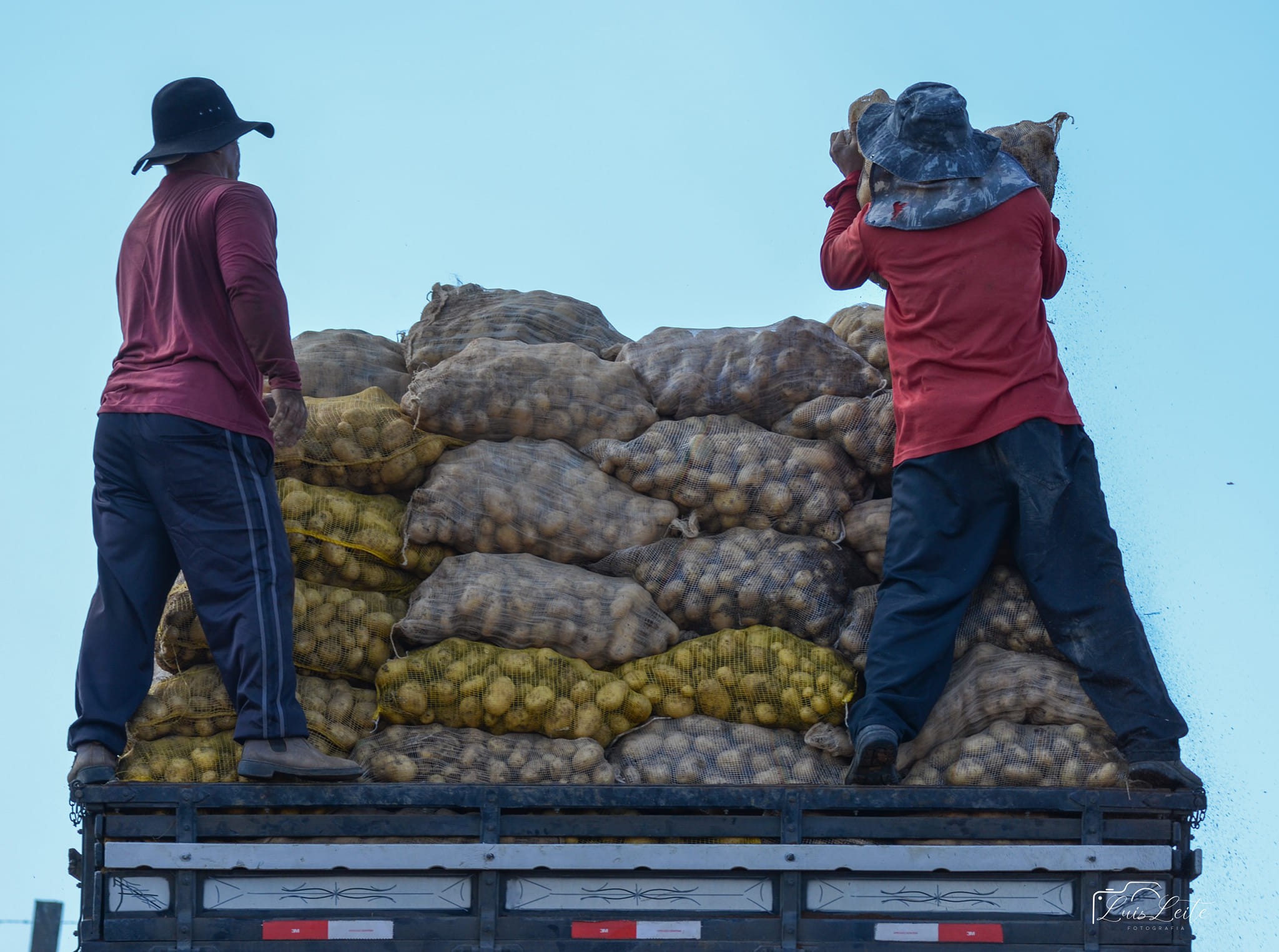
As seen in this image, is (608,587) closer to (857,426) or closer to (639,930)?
(857,426)

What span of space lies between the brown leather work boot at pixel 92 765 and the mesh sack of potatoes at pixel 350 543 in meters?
0.72

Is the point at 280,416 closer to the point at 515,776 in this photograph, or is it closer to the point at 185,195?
the point at 185,195

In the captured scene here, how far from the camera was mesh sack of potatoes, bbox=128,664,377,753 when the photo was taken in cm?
333

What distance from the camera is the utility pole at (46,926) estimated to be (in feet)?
17.5

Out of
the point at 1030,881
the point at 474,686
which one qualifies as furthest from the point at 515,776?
the point at 1030,881

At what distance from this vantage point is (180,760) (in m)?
3.25

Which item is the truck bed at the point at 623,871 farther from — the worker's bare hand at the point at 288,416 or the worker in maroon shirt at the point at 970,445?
the worker's bare hand at the point at 288,416

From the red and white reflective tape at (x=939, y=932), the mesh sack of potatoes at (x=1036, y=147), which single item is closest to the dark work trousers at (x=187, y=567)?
the red and white reflective tape at (x=939, y=932)

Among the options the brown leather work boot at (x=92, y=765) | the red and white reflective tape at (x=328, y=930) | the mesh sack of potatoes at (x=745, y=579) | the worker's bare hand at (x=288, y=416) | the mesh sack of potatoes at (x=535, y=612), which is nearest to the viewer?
the red and white reflective tape at (x=328, y=930)

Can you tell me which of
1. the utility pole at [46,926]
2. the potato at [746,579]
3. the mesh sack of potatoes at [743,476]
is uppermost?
the mesh sack of potatoes at [743,476]

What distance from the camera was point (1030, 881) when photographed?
2.94 m

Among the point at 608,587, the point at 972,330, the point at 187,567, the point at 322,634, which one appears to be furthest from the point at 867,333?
the point at 187,567

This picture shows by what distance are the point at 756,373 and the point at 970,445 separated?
80cm

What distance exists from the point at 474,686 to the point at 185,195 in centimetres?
159
